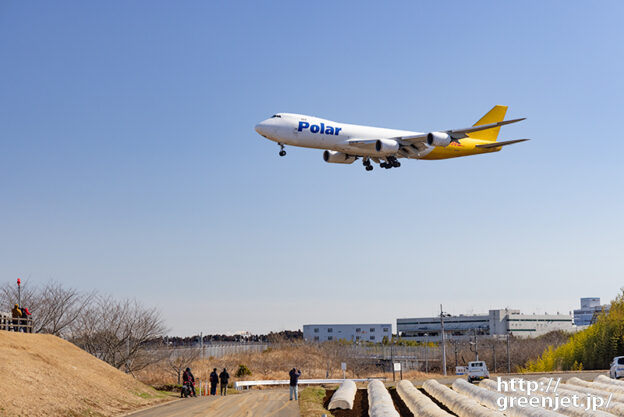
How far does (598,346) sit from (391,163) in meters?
38.4

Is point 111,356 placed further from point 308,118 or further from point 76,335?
point 308,118

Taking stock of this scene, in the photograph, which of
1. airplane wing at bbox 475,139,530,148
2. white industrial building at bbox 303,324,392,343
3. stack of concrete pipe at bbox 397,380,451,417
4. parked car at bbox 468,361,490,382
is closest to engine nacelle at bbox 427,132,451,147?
airplane wing at bbox 475,139,530,148

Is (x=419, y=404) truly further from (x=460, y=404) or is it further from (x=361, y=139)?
(x=361, y=139)

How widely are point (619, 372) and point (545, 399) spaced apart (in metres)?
19.0

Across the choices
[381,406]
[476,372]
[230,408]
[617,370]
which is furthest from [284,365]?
[381,406]

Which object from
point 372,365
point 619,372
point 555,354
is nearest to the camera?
point 619,372

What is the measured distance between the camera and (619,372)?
141 feet

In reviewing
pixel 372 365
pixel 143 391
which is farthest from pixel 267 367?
pixel 143 391

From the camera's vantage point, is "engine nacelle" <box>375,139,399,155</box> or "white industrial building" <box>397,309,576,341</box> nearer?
"engine nacelle" <box>375,139,399,155</box>

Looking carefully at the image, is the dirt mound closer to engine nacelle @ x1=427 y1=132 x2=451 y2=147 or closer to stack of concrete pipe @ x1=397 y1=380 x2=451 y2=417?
stack of concrete pipe @ x1=397 y1=380 x2=451 y2=417

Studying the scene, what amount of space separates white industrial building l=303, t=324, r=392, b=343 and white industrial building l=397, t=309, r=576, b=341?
1128cm

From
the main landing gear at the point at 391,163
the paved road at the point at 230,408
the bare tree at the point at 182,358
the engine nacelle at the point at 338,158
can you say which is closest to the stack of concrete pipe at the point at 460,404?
the paved road at the point at 230,408

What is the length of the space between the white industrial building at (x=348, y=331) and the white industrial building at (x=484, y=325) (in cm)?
1128

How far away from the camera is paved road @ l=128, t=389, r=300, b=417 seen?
30250 millimetres
